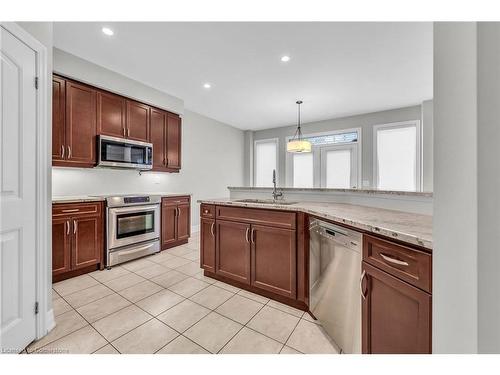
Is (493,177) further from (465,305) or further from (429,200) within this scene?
(429,200)

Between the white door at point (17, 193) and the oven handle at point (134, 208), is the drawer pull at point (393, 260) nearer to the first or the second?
the white door at point (17, 193)

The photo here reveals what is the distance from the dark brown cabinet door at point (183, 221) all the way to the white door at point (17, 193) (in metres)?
2.28

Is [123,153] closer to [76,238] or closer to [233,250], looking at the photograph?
[76,238]

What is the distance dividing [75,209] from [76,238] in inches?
13.3

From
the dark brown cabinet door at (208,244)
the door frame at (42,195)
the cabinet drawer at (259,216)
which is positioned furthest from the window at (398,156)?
the door frame at (42,195)

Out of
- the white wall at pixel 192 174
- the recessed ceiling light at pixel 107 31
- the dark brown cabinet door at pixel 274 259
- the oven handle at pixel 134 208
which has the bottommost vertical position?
the dark brown cabinet door at pixel 274 259

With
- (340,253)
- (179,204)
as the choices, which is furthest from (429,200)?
(179,204)

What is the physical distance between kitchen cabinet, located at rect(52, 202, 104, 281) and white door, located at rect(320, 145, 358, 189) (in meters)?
4.68

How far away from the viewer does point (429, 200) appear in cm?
149

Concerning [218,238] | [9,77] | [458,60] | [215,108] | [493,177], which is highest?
[215,108]

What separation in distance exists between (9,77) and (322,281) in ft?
7.94

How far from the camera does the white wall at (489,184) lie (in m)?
0.51

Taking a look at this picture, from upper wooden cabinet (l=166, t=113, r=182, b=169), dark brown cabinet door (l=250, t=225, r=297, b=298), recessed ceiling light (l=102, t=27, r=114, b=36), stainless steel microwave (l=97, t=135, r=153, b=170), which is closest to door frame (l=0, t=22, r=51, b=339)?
recessed ceiling light (l=102, t=27, r=114, b=36)

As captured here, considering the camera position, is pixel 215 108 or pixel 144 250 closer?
pixel 144 250
